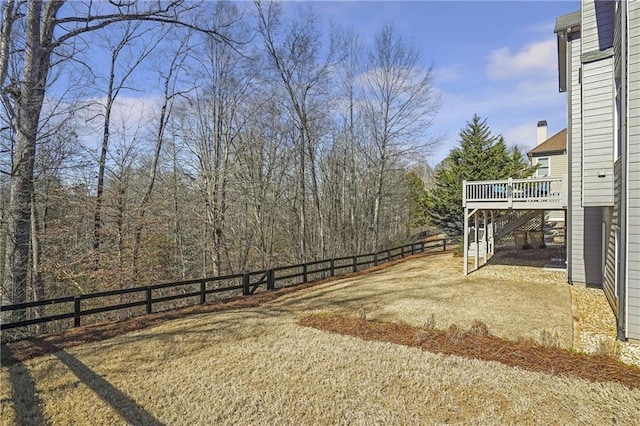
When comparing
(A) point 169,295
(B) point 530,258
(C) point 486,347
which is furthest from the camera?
(B) point 530,258

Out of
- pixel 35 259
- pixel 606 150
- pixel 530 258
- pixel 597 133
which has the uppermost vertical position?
pixel 597 133

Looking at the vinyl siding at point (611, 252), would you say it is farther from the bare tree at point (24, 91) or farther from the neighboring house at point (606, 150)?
the bare tree at point (24, 91)

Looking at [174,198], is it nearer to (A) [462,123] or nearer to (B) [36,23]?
(B) [36,23]

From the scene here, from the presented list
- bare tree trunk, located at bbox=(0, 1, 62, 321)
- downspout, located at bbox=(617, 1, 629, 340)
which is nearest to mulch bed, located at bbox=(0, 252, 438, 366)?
bare tree trunk, located at bbox=(0, 1, 62, 321)

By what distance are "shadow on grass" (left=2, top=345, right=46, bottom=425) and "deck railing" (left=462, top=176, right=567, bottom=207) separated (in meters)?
11.4

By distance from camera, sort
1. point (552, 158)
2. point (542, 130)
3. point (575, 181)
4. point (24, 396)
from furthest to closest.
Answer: point (542, 130) < point (552, 158) < point (575, 181) < point (24, 396)

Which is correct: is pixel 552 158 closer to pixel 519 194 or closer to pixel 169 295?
pixel 519 194

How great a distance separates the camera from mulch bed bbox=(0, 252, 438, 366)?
5.39m

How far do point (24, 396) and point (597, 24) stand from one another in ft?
42.4

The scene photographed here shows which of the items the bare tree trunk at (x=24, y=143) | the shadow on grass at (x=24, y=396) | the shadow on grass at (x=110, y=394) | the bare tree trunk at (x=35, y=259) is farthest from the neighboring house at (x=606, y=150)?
the bare tree trunk at (x=35, y=259)

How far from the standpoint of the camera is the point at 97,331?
6.46m

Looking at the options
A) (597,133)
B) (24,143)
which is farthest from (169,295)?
(597,133)

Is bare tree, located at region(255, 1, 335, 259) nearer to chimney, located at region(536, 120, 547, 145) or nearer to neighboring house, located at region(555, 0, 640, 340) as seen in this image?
neighboring house, located at region(555, 0, 640, 340)

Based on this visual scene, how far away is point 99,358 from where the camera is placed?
5.11 meters
